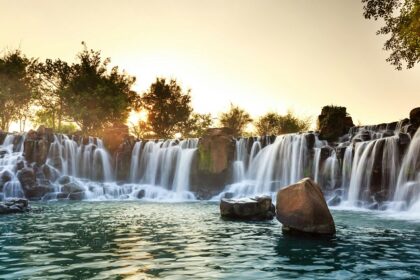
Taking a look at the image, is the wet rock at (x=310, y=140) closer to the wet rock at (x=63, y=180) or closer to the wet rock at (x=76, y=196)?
the wet rock at (x=76, y=196)

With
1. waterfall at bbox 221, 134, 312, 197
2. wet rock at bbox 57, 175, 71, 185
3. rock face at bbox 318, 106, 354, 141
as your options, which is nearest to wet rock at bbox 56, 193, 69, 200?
wet rock at bbox 57, 175, 71, 185

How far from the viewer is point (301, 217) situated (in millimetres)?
14172

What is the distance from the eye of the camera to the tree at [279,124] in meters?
73.9

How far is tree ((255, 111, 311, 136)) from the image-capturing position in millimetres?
73938

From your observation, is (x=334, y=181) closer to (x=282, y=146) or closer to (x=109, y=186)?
(x=282, y=146)

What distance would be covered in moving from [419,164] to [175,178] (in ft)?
83.7

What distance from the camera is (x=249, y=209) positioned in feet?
63.8

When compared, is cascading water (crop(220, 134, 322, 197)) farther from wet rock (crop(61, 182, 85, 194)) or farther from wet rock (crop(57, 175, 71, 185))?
wet rock (crop(57, 175, 71, 185))

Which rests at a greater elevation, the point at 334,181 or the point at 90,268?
the point at 334,181

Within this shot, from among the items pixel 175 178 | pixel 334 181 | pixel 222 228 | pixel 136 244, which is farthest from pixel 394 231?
pixel 175 178

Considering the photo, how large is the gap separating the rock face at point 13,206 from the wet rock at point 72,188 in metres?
14.3

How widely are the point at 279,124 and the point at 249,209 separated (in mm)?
57870

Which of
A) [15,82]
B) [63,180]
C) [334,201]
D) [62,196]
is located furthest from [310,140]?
[15,82]

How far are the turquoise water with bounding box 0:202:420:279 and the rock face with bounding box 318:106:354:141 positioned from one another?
757 inches
